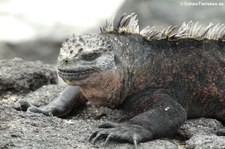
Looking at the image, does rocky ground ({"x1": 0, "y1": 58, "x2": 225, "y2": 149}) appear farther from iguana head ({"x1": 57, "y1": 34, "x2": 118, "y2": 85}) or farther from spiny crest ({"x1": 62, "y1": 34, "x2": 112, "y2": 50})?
spiny crest ({"x1": 62, "y1": 34, "x2": 112, "y2": 50})

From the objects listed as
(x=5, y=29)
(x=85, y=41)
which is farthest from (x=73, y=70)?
(x=5, y=29)

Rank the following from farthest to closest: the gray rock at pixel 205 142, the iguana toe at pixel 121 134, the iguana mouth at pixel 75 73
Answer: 1. the iguana mouth at pixel 75 73
2. the iguana toe at pixel 121 134
3. the gray rock at pixel 205 142

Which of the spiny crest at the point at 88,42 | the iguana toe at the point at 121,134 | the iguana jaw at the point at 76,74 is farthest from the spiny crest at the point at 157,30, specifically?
the iguana toe at the point at 121,134

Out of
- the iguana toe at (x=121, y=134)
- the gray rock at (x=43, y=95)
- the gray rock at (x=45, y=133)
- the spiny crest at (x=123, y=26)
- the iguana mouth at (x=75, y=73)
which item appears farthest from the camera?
the gray rock at (x=43, y=95)

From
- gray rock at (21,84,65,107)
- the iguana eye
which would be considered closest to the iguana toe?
the iguana eye

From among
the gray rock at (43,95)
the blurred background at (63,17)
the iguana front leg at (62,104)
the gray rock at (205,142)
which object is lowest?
the blurred background at (63,17)

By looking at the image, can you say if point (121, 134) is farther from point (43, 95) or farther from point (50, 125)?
point (43, 95)

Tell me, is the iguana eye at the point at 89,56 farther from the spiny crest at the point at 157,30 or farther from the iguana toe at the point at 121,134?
the iguana toe at the point at 121,134
